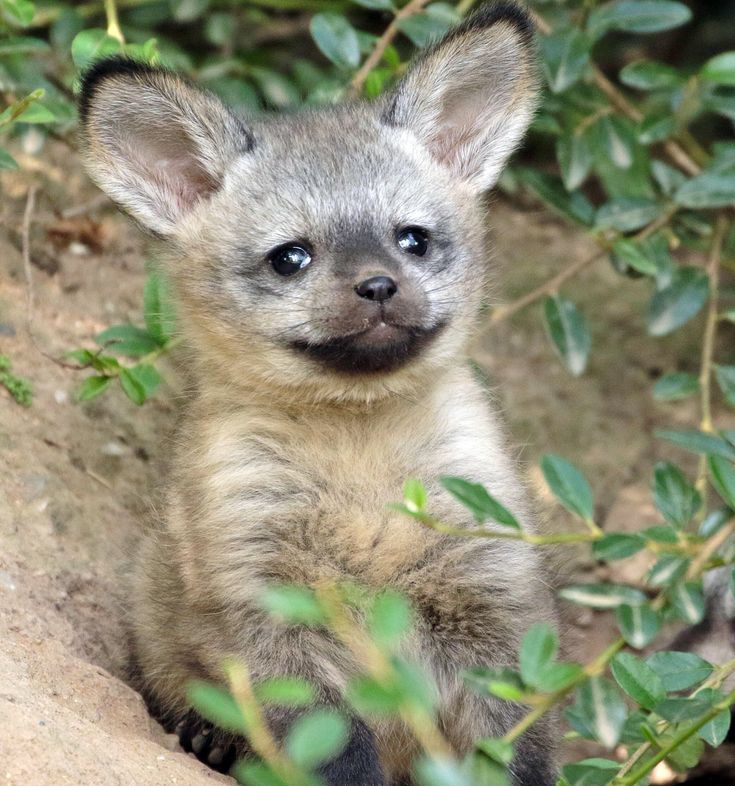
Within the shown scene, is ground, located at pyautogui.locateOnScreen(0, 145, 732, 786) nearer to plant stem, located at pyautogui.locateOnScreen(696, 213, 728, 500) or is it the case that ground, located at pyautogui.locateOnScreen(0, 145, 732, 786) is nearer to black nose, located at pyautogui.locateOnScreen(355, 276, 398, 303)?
plant stem, located at pyautogui.locateOnScreen(696, 213, 728, 500)

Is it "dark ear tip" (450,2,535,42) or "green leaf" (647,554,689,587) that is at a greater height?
"dark ear tip" (450,2,535,42)

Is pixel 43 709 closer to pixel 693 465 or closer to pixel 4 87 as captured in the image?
pixel 4 87

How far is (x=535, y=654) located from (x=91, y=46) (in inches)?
114

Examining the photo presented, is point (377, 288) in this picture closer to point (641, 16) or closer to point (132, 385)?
point (132, 385)

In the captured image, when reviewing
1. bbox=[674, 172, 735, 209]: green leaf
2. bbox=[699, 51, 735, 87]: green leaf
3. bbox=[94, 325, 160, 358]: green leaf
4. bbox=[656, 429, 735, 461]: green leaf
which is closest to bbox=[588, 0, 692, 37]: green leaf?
bbox=[699, 51, 735, 87]: green leaf

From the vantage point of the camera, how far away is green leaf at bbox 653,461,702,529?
373 cm

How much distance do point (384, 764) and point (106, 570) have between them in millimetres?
1353

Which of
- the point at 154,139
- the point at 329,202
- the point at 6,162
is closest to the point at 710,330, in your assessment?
the point at 329,202

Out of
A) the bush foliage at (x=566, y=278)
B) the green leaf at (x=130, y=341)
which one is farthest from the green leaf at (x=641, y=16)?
the green leaf at (x=130, y=341)

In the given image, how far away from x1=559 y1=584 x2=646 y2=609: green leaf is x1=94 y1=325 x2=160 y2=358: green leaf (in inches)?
77.5

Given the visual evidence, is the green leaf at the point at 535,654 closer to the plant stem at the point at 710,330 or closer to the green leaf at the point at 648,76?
the plant stem at the point at 710,330

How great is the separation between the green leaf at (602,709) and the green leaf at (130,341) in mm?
2175

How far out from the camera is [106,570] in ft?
15.5

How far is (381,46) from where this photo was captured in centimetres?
501
